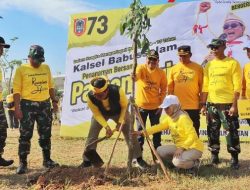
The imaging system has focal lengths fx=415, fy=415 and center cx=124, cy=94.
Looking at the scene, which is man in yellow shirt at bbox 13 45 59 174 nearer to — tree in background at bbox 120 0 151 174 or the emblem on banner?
tree in background at bbox 120 0 151 174

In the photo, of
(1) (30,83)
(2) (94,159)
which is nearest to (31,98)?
(1) (30,83)

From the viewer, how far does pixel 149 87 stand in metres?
7.22

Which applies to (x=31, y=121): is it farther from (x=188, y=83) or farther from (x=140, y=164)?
(x=188, y=83)

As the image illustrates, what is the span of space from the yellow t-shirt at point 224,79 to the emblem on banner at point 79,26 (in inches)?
208

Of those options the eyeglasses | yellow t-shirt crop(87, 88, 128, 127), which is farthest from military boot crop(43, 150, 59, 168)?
the eyeglasses

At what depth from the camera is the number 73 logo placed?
1106 cm

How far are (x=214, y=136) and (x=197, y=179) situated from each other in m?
1.19

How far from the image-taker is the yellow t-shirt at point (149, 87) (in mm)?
7195

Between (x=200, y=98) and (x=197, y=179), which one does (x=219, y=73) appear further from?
(x=197, y=179)

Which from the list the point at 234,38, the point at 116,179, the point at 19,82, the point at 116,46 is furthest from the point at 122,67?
the point at 116,179

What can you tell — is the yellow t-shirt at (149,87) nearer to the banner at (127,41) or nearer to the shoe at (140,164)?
the shoe at (140,164)

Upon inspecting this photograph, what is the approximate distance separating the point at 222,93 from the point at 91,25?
5472 mm

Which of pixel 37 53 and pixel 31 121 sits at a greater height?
pixel 37 53

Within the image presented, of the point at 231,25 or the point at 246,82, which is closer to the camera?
the point at 246,82
